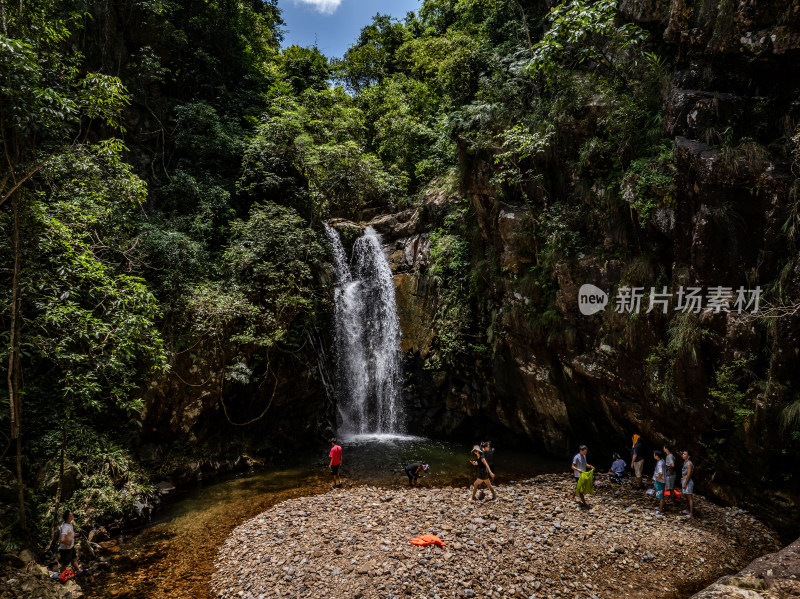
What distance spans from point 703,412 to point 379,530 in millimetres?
7613

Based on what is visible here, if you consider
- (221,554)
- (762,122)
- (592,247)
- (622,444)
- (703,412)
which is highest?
(762,122)

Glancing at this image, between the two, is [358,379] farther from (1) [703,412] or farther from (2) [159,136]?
(2) [159,136]

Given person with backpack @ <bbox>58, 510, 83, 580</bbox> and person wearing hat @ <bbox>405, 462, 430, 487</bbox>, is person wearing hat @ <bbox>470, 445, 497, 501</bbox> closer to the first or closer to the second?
person wearing hat @ <bbox>405, 462, 430, 487</bbox>

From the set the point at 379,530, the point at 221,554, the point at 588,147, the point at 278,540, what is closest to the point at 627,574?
the point at 379,530

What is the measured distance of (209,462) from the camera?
1283 centimetres

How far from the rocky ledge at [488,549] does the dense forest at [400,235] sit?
6.14 feet

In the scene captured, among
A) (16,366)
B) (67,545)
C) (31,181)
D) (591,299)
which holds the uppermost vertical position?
(31,181)

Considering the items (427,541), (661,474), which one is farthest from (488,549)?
(661,474)

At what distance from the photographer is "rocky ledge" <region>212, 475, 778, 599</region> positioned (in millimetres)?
6625

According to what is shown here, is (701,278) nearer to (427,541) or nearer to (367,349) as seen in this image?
(427,541)

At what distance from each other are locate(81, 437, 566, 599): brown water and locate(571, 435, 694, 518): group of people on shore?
2.54 metres

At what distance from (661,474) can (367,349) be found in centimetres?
1204

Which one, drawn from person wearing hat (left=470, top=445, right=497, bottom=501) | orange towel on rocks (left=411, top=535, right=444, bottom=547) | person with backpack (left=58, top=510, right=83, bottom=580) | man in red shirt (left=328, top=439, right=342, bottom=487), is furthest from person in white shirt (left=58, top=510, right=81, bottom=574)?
person wearing hat (left=470, top=445, right=497, bottom=501)

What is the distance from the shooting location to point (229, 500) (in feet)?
35.8
